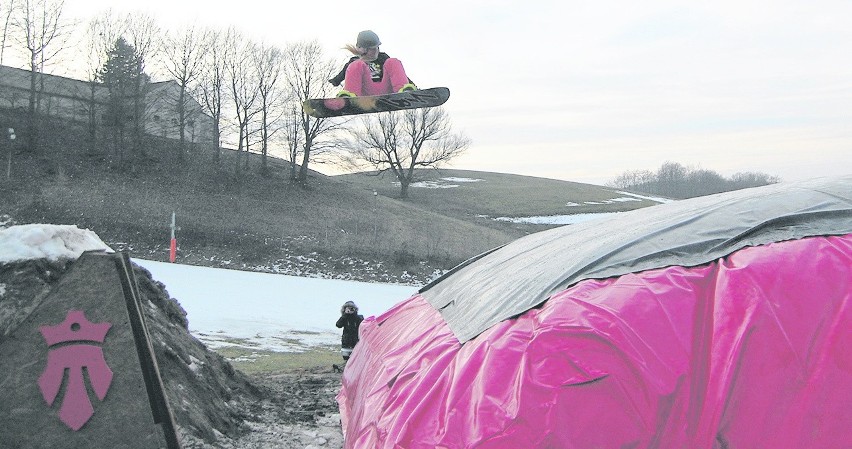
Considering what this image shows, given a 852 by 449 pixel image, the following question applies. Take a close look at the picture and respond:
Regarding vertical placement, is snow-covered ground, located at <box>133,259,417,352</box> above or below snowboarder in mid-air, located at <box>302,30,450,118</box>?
below

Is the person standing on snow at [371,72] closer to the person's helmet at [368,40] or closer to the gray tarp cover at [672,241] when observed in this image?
the person's helmet at [368,40]

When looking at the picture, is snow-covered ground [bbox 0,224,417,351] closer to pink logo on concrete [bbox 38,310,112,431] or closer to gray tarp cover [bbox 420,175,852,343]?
pink logo on concrete [bbox 38,310,112,431]

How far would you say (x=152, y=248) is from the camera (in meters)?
27.1

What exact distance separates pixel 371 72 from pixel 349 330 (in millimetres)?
3434

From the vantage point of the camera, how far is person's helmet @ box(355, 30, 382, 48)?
8.95 m

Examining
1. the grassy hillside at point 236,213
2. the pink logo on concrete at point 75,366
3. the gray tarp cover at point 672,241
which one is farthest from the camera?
the grassy hillside at point 236,213

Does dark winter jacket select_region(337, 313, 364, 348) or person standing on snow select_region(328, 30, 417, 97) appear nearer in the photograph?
person standing on snow select_region(328, 30, 417, 97)

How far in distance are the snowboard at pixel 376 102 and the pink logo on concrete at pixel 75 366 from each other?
16.9 feet

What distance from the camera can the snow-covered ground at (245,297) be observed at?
16.9 ft

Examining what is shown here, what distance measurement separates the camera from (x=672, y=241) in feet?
12.6

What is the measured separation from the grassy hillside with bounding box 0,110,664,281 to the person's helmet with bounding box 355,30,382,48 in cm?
1946

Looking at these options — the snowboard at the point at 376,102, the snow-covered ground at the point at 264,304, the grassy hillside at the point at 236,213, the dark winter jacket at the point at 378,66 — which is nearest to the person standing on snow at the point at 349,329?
the snow-covered ground at the point at 264,304

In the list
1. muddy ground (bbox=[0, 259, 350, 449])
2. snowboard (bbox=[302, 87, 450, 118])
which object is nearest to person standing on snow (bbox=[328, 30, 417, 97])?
snowboard (bbox=[302, 87, 450, 118])

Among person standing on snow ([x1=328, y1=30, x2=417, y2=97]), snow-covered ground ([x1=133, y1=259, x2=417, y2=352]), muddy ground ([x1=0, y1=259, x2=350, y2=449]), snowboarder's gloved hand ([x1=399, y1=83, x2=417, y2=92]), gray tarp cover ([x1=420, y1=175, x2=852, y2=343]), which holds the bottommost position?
snow-covered ground ([x1=133, y1=259, x2=417, y2=352])
